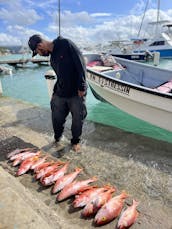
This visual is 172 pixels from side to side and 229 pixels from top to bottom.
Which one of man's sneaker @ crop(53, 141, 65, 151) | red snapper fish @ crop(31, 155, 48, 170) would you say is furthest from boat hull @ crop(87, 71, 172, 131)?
red snapper fish @ crop(31, 155, 48, 170)

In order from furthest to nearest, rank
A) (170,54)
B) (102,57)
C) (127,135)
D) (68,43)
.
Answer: (170,54)
(102,57)
(127,135)
(68,43)

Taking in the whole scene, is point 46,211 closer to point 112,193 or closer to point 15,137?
point 112,193

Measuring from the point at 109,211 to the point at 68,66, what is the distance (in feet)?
6.88

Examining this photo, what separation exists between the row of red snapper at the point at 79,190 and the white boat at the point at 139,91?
2784 mm

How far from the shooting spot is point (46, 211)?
97.3 inches

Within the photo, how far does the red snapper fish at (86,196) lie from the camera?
2605 mm

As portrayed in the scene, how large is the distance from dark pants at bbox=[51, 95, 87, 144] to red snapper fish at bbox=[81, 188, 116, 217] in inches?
59.9

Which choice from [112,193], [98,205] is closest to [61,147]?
[112,193]

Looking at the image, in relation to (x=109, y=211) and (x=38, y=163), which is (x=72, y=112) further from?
(x=109, y=211)

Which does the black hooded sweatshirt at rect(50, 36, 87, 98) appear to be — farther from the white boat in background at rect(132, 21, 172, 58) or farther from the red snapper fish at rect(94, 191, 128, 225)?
the white boat in background at rect(132, 21, 172, 58)

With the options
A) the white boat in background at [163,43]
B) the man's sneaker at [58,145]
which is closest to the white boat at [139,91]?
the man's sneaker at [58,145]

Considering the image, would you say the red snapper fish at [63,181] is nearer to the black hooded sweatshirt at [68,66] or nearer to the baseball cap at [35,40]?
the black hooded sweatshirt at [68,66]

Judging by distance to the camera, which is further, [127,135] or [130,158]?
[127,135]

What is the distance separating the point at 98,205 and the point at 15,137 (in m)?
2.58
